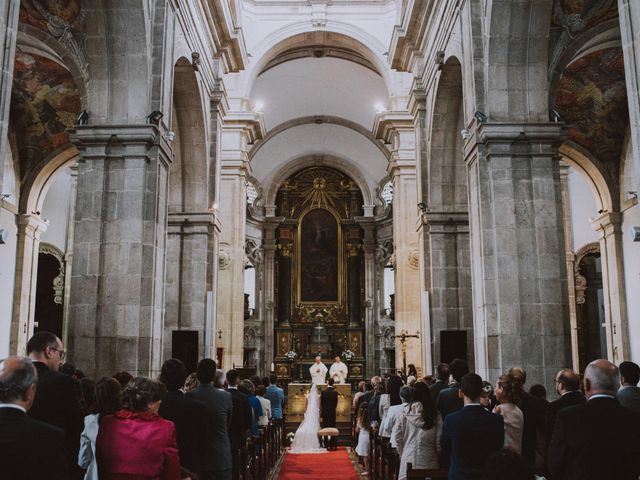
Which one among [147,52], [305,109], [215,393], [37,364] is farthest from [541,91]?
[305,109]

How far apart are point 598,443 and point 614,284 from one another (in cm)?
1376

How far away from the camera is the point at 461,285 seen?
13.6 metres

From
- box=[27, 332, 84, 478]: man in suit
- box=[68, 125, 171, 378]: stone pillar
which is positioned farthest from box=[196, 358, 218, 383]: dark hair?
box=[68, 125, 171, 378]: stone pillar

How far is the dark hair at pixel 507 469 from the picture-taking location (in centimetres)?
239

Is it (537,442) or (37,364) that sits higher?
(37,364)

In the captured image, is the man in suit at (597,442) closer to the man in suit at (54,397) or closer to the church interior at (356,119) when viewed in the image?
the church interior at (356,119)

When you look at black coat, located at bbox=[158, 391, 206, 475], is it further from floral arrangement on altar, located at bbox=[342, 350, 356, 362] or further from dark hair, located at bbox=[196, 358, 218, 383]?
floral arrangement on altar, located at bbox=[342, 350, 356, 362]

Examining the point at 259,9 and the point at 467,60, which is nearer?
the point at 467,60

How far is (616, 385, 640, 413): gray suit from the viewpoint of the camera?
5.39m

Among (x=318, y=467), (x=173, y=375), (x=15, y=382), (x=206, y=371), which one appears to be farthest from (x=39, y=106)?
(x=15, y=382)

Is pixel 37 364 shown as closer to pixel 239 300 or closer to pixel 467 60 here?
pixel 467 60

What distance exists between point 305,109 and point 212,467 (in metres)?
23.8

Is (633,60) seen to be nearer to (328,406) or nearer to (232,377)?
(232,377)

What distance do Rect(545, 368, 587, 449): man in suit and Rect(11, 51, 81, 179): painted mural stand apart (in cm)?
1171
